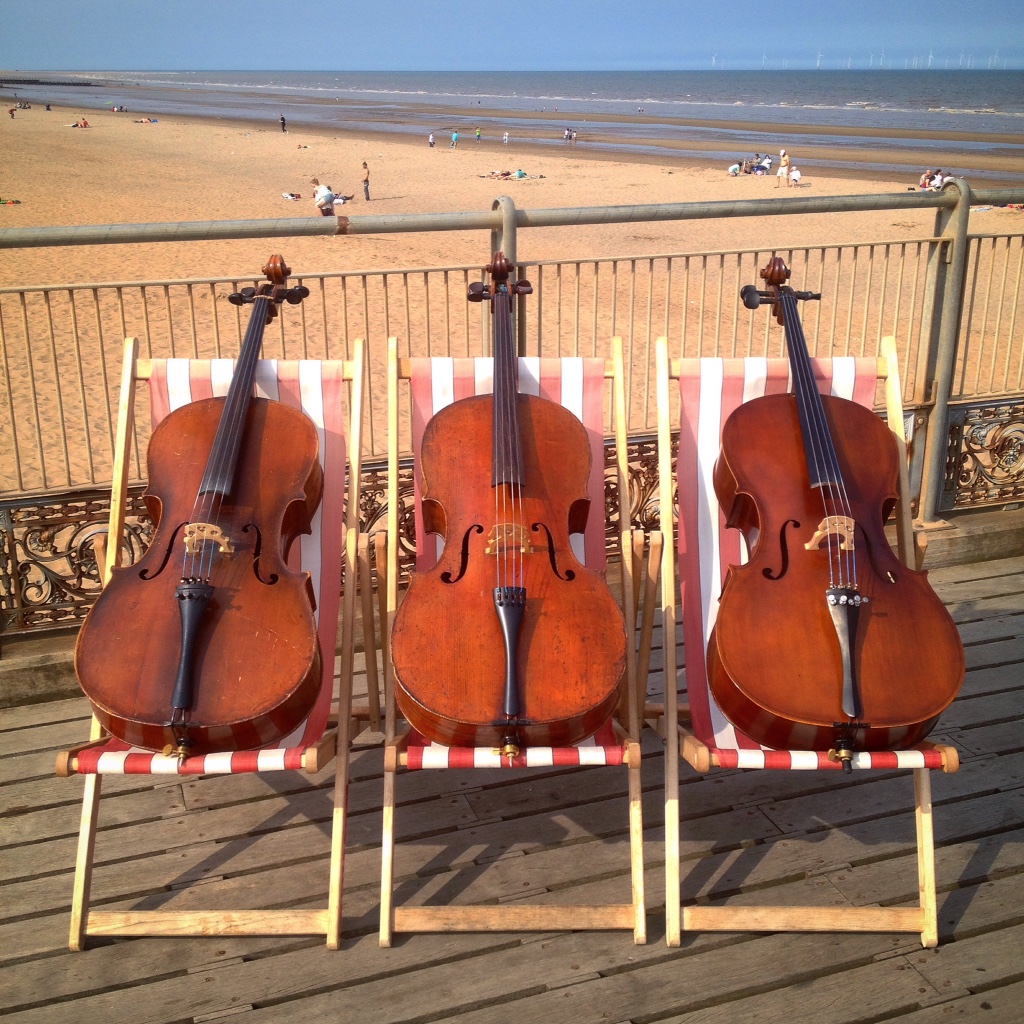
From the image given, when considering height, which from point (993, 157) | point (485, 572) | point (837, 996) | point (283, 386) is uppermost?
point (993, 157)

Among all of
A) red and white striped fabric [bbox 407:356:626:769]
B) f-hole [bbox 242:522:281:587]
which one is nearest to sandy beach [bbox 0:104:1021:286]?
red and white striped fabric [bbox 407:356:626:769]

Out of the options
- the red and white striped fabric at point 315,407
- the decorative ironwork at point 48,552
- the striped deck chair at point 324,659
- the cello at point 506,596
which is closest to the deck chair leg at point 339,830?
the striped deck chair at point 324,659

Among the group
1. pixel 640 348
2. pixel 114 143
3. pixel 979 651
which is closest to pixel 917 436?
pixel 979 651

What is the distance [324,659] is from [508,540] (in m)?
0.70

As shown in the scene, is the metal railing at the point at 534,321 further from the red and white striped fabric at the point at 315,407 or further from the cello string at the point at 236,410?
the cello string at the point at 236,410

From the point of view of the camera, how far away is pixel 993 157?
1331 inches

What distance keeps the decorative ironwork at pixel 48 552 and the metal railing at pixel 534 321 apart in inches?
2.6

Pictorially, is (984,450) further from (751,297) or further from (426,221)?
(426,221)

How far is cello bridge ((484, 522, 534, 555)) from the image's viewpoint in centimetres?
257

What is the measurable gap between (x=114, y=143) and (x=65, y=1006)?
38987 millimetres

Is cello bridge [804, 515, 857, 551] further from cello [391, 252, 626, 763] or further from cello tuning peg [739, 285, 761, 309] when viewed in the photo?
cello tuning peg [739, 285, 761, 309]

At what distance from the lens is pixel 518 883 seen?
2744 millimetres

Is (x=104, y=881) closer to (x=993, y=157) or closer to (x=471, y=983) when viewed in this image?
(x=471, y=983)

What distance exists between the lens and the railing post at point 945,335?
13.8 feet
